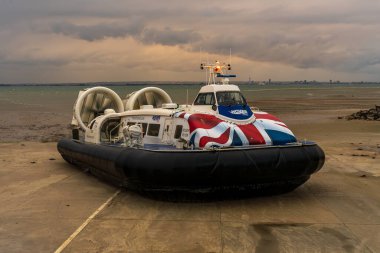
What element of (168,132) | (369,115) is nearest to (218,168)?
(168,132)

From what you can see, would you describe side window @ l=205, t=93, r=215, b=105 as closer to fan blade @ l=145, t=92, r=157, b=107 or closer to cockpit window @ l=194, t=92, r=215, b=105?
cockpit window @ l=194, t=92, r=215, b=105

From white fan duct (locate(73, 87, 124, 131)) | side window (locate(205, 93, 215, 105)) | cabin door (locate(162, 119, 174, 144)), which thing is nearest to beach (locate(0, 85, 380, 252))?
cabin door (locate(162, 119, 174, 144))

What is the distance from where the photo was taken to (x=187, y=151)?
21.6ft

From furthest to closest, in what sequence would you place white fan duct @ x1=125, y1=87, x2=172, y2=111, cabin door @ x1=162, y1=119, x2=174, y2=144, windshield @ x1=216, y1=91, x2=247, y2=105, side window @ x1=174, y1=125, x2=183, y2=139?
white fan duct @ x1=125, y1=87, x2=172, y2=111 → windshield @ x1=216, y1=91, x2=247, y2=105 → cabin door @ x1=162, y1=119, x2=174, y2=144 → side window @ x1=174, y1=125, x2=183, y2=139

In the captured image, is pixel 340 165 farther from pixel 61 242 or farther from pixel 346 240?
pixel 61 242

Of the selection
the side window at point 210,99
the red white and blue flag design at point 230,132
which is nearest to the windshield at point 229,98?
the side window at point 210,99

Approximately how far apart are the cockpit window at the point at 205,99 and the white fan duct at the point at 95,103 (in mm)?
3150

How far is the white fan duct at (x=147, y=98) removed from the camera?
10844 millimetres

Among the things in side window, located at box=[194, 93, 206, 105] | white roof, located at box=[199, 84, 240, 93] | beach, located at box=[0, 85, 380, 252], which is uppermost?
white roof, located at box=[199, 84, 240, 93]

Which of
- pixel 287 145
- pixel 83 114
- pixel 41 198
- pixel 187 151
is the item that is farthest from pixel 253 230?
pixel 83 114

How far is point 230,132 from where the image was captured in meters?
7.18

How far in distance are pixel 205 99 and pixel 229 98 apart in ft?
1.56

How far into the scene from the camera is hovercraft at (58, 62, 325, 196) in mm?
6531

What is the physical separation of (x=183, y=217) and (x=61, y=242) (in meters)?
1.76
